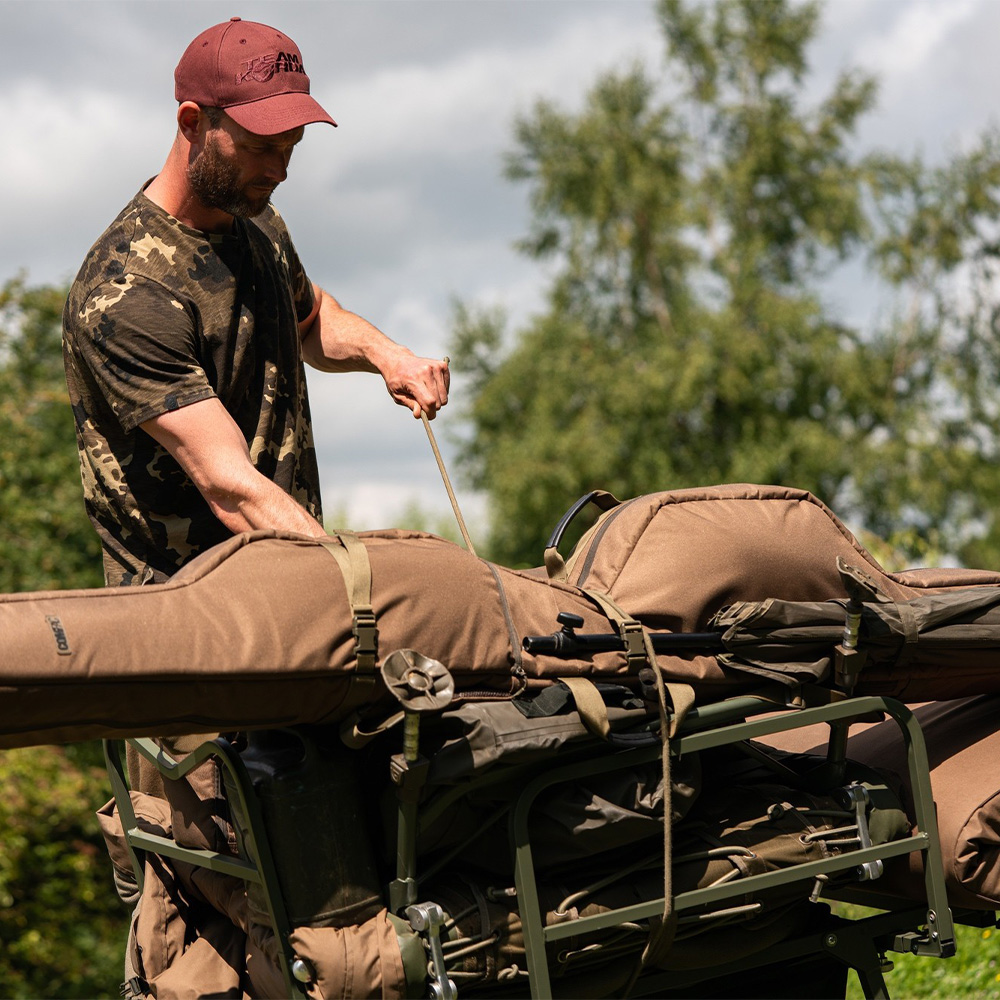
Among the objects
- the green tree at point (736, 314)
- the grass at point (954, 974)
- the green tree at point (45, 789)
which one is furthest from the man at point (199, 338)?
the green tree at point (736, 314)

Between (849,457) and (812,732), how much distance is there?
22.7 meters

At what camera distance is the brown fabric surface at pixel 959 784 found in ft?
10.3

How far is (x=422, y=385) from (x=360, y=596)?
4.44ft

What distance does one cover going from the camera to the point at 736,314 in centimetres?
2561

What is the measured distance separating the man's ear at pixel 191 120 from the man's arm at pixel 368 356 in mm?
861

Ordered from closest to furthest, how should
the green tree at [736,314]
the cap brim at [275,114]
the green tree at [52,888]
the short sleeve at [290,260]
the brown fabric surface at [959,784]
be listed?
1. the brown fabric surface at [959,784]
2. the cap brim at [275,114]
3. the short sleeve at [290,260]
4. the green tree at [52,888]
5. the green tree at [736,314]

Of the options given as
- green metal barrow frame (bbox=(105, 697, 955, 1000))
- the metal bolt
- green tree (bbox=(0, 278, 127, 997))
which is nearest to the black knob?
green metal barrow frame (bbox=(105, 697, 955, 1000))

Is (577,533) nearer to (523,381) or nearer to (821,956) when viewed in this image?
(523,381)

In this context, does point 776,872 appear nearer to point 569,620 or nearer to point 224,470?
point 569,620

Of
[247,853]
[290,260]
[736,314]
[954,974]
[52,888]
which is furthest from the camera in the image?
[736,314]

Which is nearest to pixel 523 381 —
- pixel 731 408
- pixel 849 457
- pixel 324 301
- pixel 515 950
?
pixel 731 408

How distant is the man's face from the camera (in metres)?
3.49

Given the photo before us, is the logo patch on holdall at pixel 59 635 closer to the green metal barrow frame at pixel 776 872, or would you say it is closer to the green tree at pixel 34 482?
the green metal barrow frame at pixel 776 872

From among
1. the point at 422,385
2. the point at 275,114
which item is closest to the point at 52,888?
the point at 422,385
